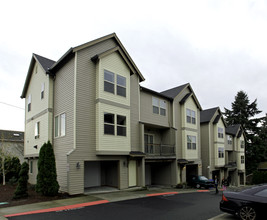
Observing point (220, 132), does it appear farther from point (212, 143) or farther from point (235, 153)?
point (235, 153)

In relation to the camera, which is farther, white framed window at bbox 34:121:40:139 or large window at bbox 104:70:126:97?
white framed window at bbox 34:121:40:139

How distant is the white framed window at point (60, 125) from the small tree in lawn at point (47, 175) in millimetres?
1687

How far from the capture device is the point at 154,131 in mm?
22172

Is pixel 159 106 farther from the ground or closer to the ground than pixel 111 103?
farther from the ground

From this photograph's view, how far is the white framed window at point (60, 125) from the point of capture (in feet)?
48.3

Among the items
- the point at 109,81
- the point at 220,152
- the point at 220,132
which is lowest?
the point at 220,152

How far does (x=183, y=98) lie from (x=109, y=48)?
36.4 feet

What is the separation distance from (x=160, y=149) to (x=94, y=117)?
8358 millimetres

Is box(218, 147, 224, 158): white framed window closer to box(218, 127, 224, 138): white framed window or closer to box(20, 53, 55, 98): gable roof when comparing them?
box(218, 127, 224, 138): white framed window

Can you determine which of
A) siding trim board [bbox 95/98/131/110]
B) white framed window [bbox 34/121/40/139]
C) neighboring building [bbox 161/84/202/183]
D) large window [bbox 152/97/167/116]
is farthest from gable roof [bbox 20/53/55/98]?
neighboring building [bbox 161/84/202/183]

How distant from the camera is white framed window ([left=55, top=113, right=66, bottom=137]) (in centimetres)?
1471

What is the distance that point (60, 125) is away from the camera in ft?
49.8

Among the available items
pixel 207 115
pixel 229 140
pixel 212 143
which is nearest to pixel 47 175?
pixel 212 143

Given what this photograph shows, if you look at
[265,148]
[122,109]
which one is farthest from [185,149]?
[265,148]
